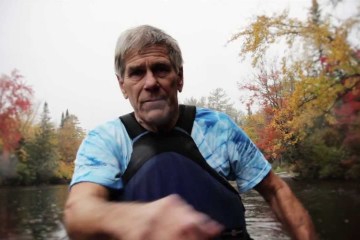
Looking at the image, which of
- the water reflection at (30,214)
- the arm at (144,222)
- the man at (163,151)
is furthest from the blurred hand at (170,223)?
the water reflection at (30,214)

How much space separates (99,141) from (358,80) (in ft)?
5.82

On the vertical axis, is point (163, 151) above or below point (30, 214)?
above

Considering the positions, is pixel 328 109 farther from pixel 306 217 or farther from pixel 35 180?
pixel 35 180

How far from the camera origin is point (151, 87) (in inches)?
35.6

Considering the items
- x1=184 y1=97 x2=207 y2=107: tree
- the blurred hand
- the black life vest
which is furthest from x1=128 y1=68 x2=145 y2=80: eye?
x1=184 y1=97 x2=207 y2=107: tree

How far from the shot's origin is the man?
31.3 inches

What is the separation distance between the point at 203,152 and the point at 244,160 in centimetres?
18

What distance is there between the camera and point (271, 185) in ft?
3.62

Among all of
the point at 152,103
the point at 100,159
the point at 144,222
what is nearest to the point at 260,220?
the point at 152,103

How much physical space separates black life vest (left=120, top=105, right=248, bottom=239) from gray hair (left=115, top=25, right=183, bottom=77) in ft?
0.57

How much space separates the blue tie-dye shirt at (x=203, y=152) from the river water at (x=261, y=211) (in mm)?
562

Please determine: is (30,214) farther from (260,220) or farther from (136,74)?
(136,74)

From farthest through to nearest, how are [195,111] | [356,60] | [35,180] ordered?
[35,180]
[356,60]
[195,111]

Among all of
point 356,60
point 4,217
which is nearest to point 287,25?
point 356,60
